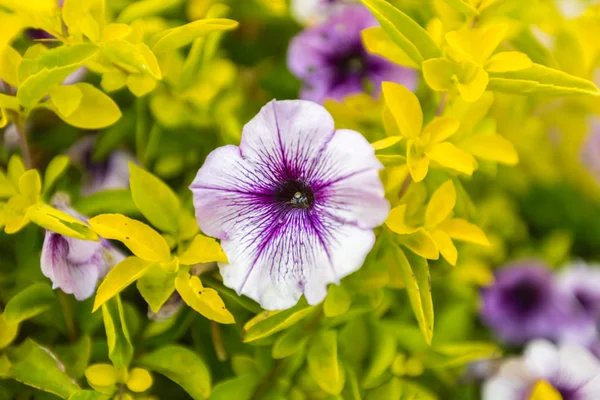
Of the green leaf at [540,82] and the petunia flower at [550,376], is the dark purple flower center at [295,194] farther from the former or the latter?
the petunia flower at [550,376]

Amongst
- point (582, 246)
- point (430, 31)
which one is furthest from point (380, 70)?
point (582, 246)

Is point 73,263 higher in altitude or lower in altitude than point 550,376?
higher

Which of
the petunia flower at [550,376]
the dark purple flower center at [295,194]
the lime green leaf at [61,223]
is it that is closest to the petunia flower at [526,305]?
the petunia flower at [550,376]

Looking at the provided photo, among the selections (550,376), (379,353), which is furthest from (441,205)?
(550,376)

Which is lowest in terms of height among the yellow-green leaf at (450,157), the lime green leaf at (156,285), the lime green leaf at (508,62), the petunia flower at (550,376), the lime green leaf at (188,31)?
the petunia flower at (550,376)

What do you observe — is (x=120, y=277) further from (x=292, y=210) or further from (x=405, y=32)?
(x=405, y=32)

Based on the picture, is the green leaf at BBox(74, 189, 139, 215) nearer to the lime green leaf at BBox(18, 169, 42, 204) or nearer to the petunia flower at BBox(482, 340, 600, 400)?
the lime green leaf at BBox(18, 169, 42, 204)
